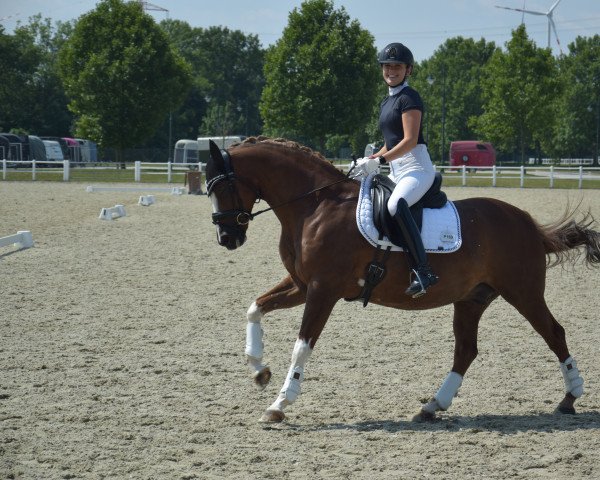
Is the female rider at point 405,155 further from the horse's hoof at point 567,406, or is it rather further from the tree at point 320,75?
the tree at point 320,75

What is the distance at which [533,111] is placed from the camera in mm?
55312

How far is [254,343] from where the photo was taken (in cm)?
625

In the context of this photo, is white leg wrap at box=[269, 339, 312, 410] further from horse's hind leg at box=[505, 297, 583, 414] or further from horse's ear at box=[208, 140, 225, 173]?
horse's hind leg at box=[505, 297, 583, 414]

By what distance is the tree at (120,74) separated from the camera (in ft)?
182

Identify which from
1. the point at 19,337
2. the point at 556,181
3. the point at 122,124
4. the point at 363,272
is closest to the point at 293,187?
the point at 363,272

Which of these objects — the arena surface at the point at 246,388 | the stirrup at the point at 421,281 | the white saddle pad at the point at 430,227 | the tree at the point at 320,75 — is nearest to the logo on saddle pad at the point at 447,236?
the white saddle pad at the point at 430,227

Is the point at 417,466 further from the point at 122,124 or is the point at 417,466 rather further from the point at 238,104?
the point at 238,104

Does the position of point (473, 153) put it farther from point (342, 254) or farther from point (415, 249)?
point (342, 254)

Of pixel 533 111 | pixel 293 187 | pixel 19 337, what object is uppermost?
pixel 533 111

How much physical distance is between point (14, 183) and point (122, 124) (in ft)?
57.4

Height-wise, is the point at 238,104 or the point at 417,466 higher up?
the point at 238,104

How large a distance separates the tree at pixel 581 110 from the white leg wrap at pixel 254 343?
78.3 metres

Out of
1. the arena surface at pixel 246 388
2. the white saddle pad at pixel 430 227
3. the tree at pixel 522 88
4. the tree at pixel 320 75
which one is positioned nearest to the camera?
the arena surface at pixel 246 388

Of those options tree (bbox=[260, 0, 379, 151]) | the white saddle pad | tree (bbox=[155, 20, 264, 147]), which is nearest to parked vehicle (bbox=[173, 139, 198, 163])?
tree (bbox=[260, 0, 379, 151])
